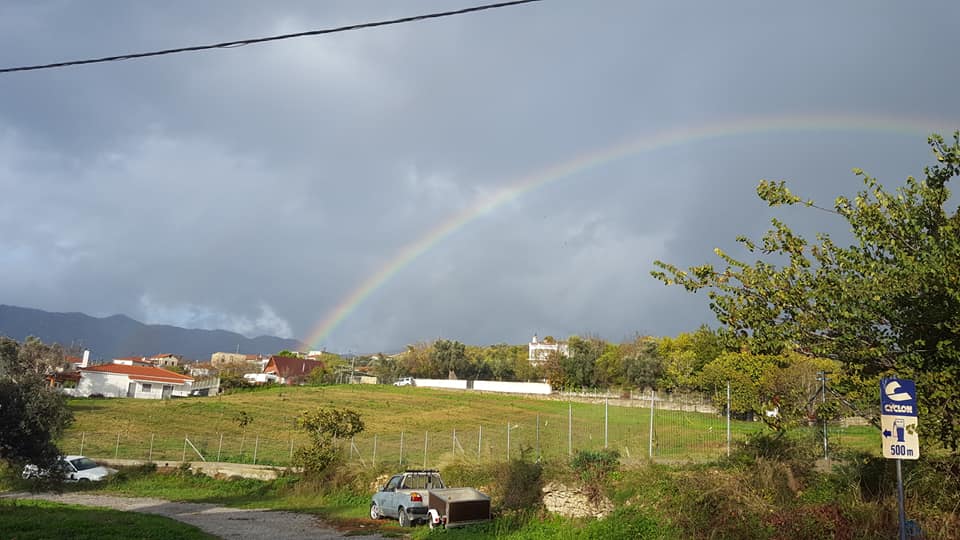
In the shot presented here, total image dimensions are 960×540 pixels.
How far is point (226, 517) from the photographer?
66.8ft

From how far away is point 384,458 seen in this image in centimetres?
3098

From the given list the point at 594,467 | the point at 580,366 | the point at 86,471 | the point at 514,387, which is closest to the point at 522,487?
the point at 594,467

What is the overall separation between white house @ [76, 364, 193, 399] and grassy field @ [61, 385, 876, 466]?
13.0m

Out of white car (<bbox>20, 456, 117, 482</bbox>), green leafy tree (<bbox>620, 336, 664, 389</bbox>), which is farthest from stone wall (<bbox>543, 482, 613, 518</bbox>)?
green leafy tree (<bbox>620, 336, 664, 389</bbox>)

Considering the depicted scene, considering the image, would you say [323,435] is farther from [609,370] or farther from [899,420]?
[609,370]

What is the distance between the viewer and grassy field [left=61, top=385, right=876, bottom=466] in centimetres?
2136

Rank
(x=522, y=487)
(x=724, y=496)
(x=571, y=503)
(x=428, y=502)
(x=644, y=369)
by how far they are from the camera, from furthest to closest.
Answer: (x=644, y=369) < (x=428, y=502) < (x=522, y=487) < (x=571, y=503) < (x=724, y=496)

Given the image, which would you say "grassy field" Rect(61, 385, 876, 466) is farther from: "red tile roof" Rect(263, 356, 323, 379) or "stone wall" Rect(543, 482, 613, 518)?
"red tile roof" Rect(263, 356, 323, 379)

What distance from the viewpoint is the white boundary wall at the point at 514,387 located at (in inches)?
3297

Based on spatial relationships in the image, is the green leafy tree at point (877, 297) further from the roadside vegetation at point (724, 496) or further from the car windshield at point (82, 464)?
the car windshield at point (82, 464)

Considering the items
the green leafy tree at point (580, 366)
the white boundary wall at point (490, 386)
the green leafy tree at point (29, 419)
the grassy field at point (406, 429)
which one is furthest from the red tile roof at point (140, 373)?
the green leafy tree at point (29, 419)

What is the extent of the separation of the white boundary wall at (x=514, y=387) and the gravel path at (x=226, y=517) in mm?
60688

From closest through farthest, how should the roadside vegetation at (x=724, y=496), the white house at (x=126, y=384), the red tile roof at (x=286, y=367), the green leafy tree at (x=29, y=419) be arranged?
the roadside vegetation at (x=724, y=496)
the green leafy tree at (x=29, y=419)
the white house at (x=126, y=384)
the red tile roof at (x=286, y=367)

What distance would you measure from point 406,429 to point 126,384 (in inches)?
2155
